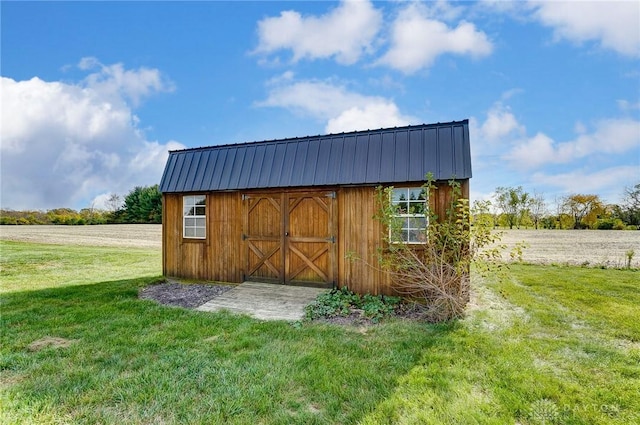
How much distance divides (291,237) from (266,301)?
1.53m

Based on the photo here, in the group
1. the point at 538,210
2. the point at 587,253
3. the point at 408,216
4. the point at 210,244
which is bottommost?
the point at 587,253

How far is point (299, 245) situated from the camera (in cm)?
652

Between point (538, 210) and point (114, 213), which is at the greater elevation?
point (114, 213)

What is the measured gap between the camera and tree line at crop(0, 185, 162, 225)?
29391 millimetres

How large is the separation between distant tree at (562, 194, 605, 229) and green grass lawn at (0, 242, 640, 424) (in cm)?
2289

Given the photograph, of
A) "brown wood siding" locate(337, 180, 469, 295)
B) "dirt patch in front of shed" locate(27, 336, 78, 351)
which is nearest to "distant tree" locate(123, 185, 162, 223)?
"dirt patch in front of shed" locate(27, 336, 78, 351)

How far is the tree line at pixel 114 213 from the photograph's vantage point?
2939 centimetres

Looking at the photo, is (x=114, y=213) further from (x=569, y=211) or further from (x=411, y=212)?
(x=569, y=211)

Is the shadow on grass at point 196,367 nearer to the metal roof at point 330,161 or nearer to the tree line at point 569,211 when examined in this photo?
the metal roof at point 330,161

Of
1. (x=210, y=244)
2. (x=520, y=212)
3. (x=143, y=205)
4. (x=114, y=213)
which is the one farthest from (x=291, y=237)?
(x=114, y=213)

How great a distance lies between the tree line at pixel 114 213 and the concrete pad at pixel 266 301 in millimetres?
26674

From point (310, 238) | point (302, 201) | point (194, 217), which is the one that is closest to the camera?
point (310, 238)

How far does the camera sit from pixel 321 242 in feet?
20.6

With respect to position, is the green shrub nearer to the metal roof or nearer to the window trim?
the window trim
